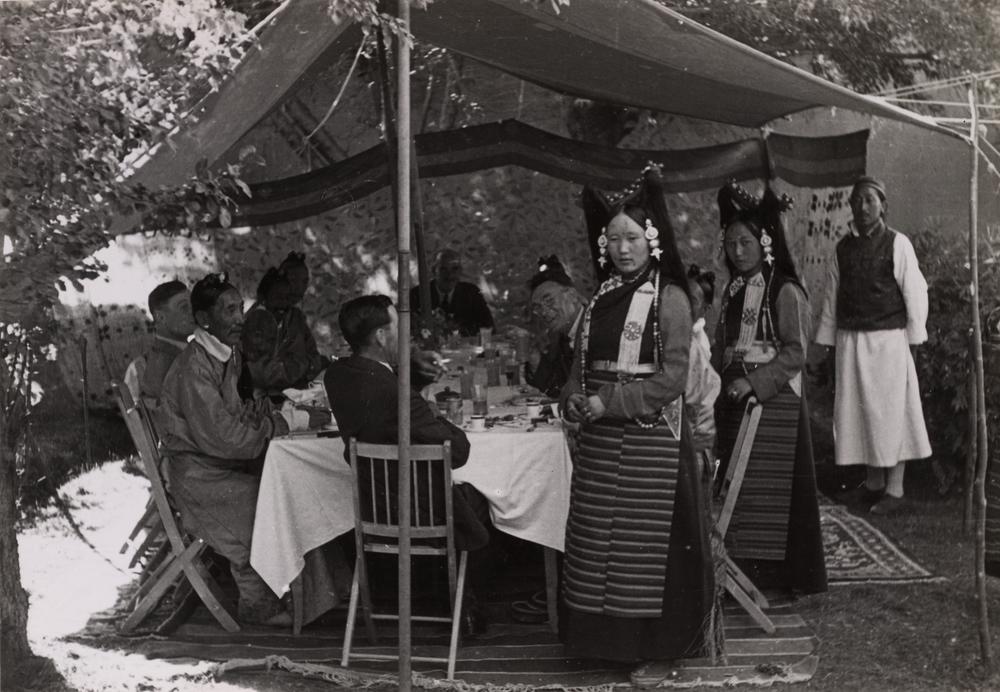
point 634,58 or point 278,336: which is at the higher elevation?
point 634,58

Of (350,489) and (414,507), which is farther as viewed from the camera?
(350,489)

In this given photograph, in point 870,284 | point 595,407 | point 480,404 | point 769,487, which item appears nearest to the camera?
point 595,407

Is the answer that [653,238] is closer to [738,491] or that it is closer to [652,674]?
[738,491]

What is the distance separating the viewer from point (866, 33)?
343 inches

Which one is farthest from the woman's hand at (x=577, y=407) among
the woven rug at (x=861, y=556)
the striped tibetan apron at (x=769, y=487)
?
the woven rug at (x=861, y=556)

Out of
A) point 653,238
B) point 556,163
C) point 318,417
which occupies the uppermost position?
point 556,163

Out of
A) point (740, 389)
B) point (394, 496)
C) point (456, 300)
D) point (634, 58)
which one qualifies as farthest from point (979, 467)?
point (456, 300)

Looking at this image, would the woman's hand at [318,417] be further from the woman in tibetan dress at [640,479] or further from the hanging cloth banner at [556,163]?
the hanging cloth banner at [556,163]

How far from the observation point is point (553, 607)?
4.47 meters

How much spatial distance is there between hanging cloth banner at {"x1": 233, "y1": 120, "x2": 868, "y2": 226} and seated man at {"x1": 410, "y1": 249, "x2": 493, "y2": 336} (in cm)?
116

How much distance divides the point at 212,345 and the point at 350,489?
80 centimetres

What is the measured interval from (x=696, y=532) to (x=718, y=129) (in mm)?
6629

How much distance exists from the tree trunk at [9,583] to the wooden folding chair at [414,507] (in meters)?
1.17

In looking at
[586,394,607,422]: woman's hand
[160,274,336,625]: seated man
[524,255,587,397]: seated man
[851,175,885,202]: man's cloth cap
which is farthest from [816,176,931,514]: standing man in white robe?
[160,274,336,625]: seated man
